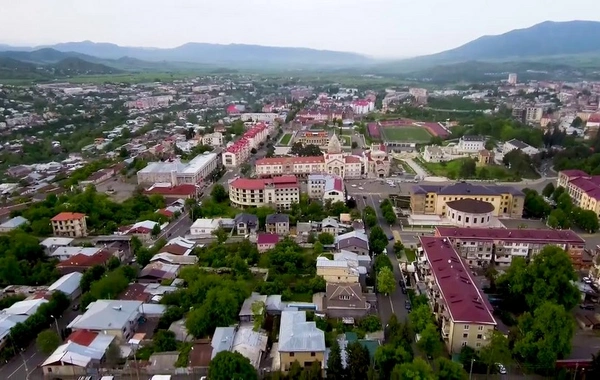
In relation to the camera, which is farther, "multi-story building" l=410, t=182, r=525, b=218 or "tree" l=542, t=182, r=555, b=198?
"tree" l=542, t=182, r=555, b=198

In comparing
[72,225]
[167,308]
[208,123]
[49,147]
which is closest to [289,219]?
[167,308]

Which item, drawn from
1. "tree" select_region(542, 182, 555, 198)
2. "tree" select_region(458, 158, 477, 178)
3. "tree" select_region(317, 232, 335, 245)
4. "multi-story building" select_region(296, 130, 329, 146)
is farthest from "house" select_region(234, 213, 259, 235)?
"multi-story building" select_region(296, 130, 329, 146)

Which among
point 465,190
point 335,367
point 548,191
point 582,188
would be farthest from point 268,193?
point 582,188

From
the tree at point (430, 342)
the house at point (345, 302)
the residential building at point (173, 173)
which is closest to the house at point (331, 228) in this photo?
the house at point (345, 302)

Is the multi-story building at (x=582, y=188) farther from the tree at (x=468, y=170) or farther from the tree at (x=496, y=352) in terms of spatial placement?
the tree at (x=496, y=352)

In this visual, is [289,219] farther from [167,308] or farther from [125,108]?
[125,108]

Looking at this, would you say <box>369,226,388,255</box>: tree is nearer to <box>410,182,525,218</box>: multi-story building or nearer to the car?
<box>410,182,525,218</box>: multi-story building

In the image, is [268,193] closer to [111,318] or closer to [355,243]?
[355,243]
